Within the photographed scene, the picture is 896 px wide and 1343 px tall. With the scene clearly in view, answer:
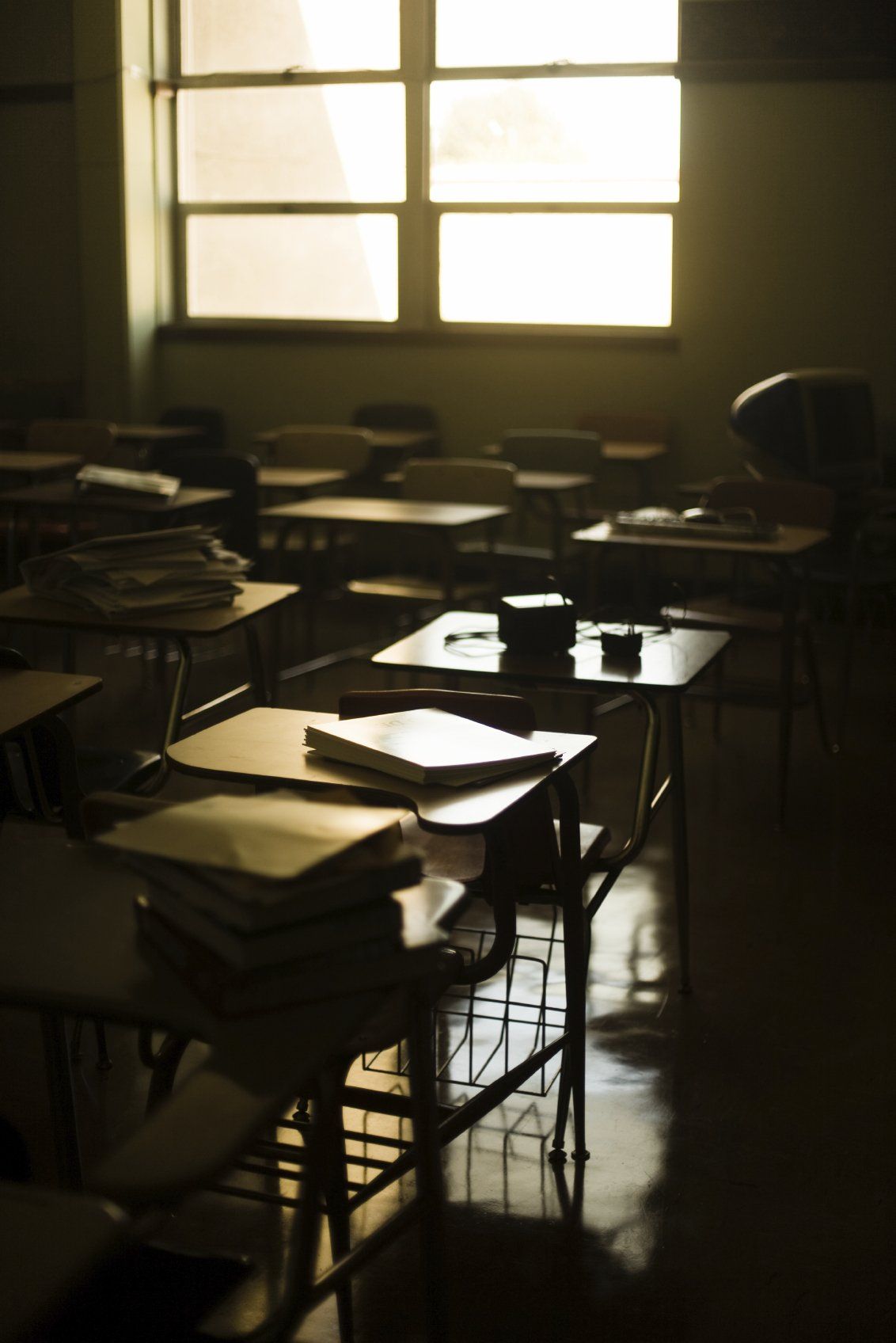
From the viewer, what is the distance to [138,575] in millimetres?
2805

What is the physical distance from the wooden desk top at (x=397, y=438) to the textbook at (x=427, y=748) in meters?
4.73

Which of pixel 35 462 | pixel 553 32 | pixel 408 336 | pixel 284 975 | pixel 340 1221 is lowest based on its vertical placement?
pixel 340 1221

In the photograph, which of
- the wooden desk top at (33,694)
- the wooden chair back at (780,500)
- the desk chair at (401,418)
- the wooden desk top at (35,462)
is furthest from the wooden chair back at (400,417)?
the wooden desk top at (33,694)

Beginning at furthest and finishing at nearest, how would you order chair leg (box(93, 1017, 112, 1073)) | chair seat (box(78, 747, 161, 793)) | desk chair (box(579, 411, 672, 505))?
desk chair (box(579, 411, 672, 505)) → chair seat (box(78, 747, 161, 793)) → chair leg (box(93, 1017, 112, 1073))

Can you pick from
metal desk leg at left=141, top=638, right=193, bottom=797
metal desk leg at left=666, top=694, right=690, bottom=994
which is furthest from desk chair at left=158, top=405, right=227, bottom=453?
metal desk leg at left=666, top=694, right=690, bottom=994

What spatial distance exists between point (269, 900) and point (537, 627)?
1579 mm

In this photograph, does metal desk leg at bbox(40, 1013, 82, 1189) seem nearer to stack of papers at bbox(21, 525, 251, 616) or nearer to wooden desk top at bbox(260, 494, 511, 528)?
stack of papers at bbox(21, 525, 251, 616)

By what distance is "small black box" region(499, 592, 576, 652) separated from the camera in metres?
2.61

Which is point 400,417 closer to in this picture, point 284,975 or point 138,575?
point 138,575

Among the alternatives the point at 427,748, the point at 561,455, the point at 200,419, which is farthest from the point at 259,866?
the point at 200,419

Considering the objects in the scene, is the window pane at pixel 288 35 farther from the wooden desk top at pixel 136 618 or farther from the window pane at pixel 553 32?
the wooden desk top at pixel 136 618

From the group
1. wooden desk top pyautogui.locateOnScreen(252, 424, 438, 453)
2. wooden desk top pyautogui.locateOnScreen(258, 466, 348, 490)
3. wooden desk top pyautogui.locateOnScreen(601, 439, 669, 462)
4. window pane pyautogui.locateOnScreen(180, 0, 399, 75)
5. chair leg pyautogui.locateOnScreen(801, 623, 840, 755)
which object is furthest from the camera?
window pane pyautogui.locateOnScreen(180, 0, 399, 75)

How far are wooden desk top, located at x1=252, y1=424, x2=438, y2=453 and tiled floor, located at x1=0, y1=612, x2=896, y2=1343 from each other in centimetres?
365

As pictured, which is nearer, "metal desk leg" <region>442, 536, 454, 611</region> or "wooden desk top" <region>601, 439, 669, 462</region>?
"metal desk leg" <region>442, 536, 454, 611</region>
